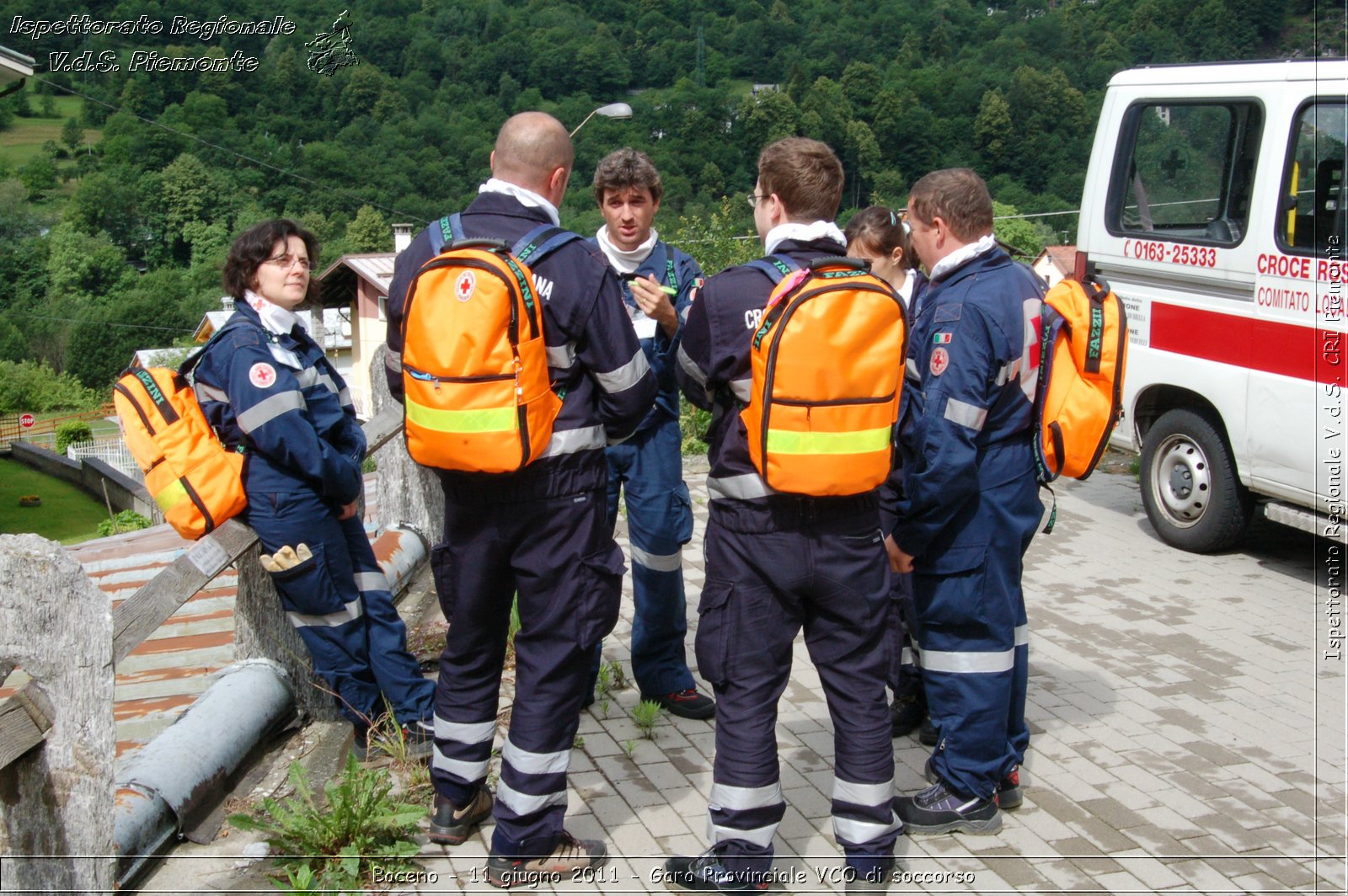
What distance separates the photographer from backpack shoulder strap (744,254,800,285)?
335cm

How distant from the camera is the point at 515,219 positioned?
3.48m

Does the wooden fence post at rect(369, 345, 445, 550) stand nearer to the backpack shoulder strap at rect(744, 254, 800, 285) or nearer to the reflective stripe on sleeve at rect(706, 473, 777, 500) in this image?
the reflective stripe on sleeve at rect(706, 473, 777, 500)

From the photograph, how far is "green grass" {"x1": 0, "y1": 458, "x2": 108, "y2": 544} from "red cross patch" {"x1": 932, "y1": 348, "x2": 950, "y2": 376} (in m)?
27.7

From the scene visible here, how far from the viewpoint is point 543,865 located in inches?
139

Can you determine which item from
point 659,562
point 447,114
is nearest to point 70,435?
point 447,114

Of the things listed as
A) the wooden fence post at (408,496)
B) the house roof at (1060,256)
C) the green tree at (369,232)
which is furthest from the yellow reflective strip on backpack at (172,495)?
the green tree at (369,232)

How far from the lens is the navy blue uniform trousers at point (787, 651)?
3.32 meters

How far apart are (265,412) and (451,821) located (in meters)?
1.47

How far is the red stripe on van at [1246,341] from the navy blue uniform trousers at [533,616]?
14.6 feet

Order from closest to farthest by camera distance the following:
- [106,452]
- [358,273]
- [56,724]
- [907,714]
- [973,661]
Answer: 1. [56,724]
2. [973,661]
3. [907,714]
4. [358,273]
5. [106,452]

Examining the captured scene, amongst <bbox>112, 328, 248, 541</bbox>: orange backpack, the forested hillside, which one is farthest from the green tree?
<bbox>112, 328, 248, 541</bbox>: orange backpack

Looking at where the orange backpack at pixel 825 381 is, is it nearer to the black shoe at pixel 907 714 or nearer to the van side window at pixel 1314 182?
the black shoe at pixel 907 714

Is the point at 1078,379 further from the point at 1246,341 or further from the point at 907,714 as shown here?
the point at 1246,341

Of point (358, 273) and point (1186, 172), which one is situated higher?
point (1186, 172)
